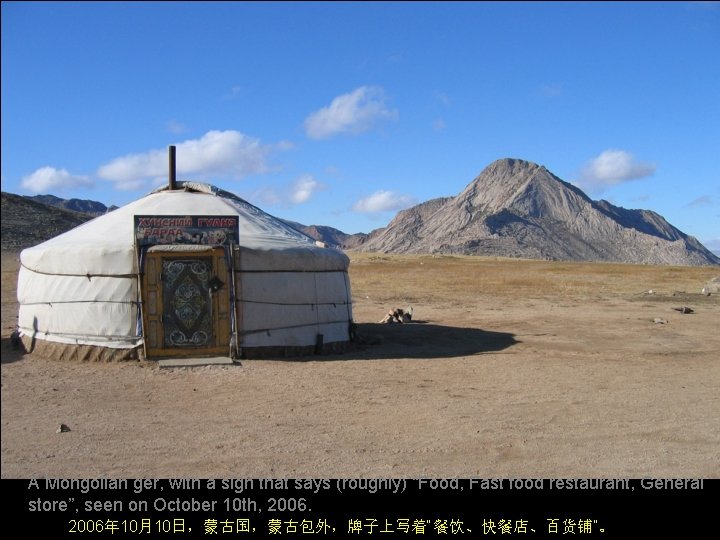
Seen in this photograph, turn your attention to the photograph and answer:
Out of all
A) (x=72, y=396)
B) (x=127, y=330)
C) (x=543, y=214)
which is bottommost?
(x=72, y=396)

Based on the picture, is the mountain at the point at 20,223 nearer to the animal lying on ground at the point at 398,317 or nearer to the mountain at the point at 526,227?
the animal lying on ground at the point at 398,317

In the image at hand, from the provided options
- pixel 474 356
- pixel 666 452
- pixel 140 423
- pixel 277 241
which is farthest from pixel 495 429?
pixel 277 241

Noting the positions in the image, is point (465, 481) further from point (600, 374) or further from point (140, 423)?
point (600, 374)

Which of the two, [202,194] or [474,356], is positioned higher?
[202,194]

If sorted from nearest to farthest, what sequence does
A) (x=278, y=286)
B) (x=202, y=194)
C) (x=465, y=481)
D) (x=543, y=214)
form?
(x=465, y=481), (x=278, y=286), (x=202, y=194), (x=543, y=214)

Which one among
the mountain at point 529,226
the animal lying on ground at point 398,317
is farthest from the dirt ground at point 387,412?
the mountain at point 529,226

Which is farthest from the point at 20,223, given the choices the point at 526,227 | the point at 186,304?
the point at 526,227

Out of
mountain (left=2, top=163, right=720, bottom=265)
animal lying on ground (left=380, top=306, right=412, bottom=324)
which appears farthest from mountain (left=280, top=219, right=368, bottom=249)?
animal lying on ground (left=380, top=306, right=412, bottom=324)
